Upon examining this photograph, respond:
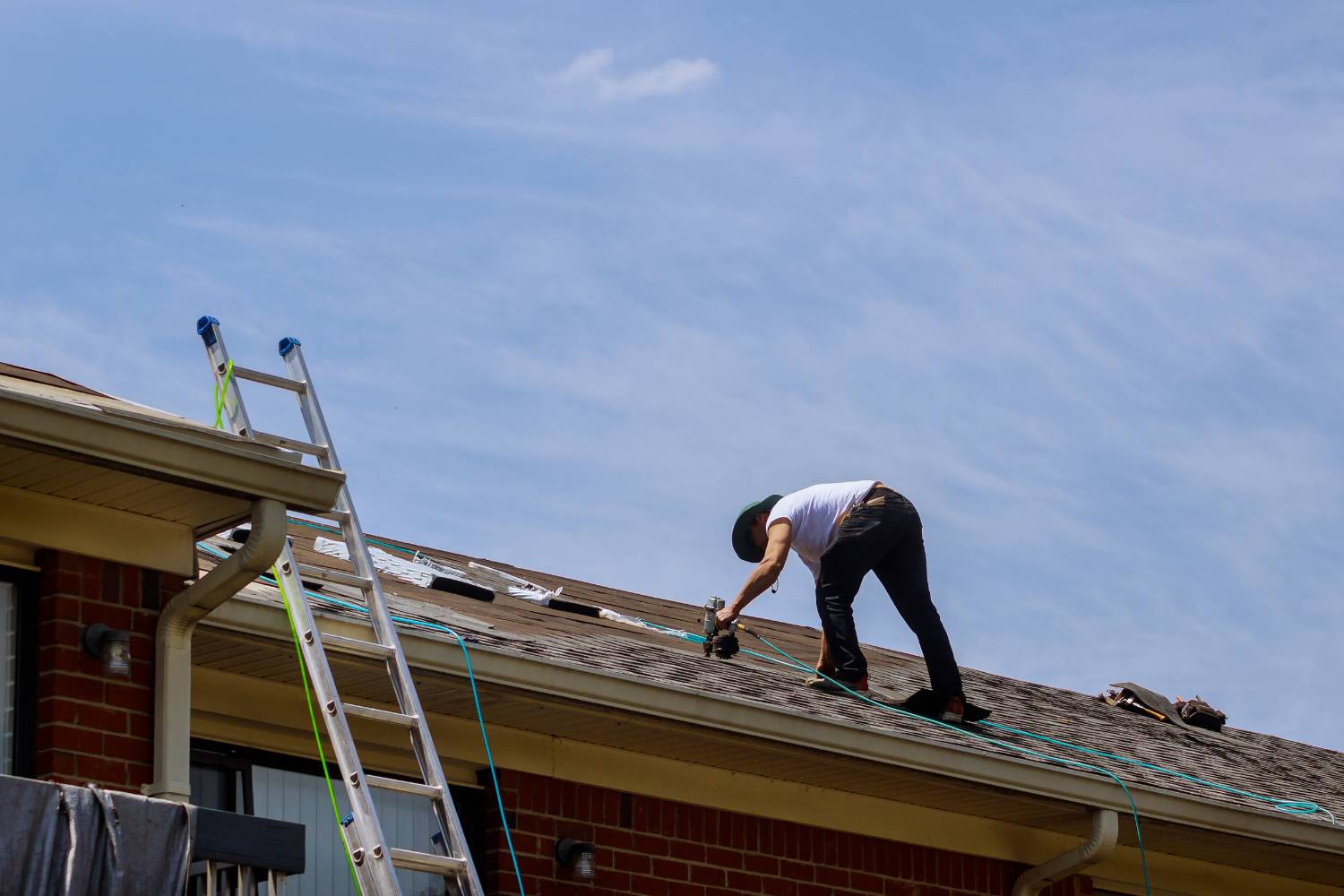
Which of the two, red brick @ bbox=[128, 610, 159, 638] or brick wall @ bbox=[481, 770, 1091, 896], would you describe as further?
brick wall @ bbox=[481, 770, 1091, 896]

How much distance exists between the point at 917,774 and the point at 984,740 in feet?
3.04

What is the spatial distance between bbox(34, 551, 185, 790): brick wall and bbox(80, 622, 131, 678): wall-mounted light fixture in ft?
0.08

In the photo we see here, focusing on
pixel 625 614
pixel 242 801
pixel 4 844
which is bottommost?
pixel 4 844

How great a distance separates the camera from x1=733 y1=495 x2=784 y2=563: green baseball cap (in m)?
11.4

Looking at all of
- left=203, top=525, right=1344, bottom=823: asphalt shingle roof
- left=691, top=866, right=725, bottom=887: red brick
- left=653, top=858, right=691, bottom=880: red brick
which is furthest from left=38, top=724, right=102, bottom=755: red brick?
left=691, top=866, right=725, bottom=887: red brick

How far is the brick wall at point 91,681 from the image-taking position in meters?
7.27

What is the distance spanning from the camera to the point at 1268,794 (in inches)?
476

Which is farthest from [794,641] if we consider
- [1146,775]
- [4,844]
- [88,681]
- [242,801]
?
[4,844]

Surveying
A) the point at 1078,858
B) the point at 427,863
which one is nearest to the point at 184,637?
the point at 427,863

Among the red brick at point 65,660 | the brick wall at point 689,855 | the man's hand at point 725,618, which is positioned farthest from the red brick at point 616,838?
the red brick at point 65,660

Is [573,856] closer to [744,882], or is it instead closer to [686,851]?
[686,851]

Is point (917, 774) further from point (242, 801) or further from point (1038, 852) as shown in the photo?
point (242, 801)

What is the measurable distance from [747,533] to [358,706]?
3.94 m

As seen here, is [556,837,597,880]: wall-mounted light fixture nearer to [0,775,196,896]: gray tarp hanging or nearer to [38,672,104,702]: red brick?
[38,672,104,702]: red brick
